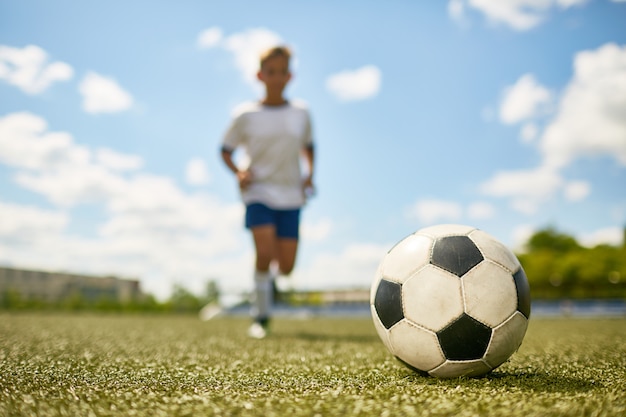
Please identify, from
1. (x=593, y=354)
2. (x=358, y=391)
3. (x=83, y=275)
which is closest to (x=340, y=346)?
(x=593, y=354)

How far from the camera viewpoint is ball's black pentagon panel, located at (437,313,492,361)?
2064 millimetres

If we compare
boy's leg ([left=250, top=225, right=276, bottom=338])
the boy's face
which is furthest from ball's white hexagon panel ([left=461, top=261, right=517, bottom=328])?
the boy's face

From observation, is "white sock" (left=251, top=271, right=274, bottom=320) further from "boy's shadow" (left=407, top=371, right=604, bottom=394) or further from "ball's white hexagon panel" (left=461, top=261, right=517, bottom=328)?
"ball's white hexagon panel" (left=461, top=261, right=517, bottom=328)

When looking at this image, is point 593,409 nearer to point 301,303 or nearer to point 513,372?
point 513,372

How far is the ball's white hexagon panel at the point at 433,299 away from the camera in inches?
82.0

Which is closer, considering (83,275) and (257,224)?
(257,224)

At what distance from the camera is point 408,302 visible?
7.11 ft

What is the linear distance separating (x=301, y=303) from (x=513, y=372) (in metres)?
20.4

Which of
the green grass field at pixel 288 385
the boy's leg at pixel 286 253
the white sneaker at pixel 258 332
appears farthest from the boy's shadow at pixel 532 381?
the boy's leg at pixel 286 253

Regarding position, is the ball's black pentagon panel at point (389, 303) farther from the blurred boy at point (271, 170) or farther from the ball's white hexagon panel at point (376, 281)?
the blurred boy at point (271, 170)

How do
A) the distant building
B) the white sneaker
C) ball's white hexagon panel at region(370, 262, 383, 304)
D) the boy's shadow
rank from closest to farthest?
the boy's shadow, ball's white hexagon panel at region(370, 262, 383, 304), the white sneaker, the distant building

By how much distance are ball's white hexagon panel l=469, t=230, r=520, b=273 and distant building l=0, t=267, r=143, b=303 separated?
4215 cm

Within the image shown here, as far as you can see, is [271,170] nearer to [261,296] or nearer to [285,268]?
[285,268]

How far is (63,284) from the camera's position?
49531mm
